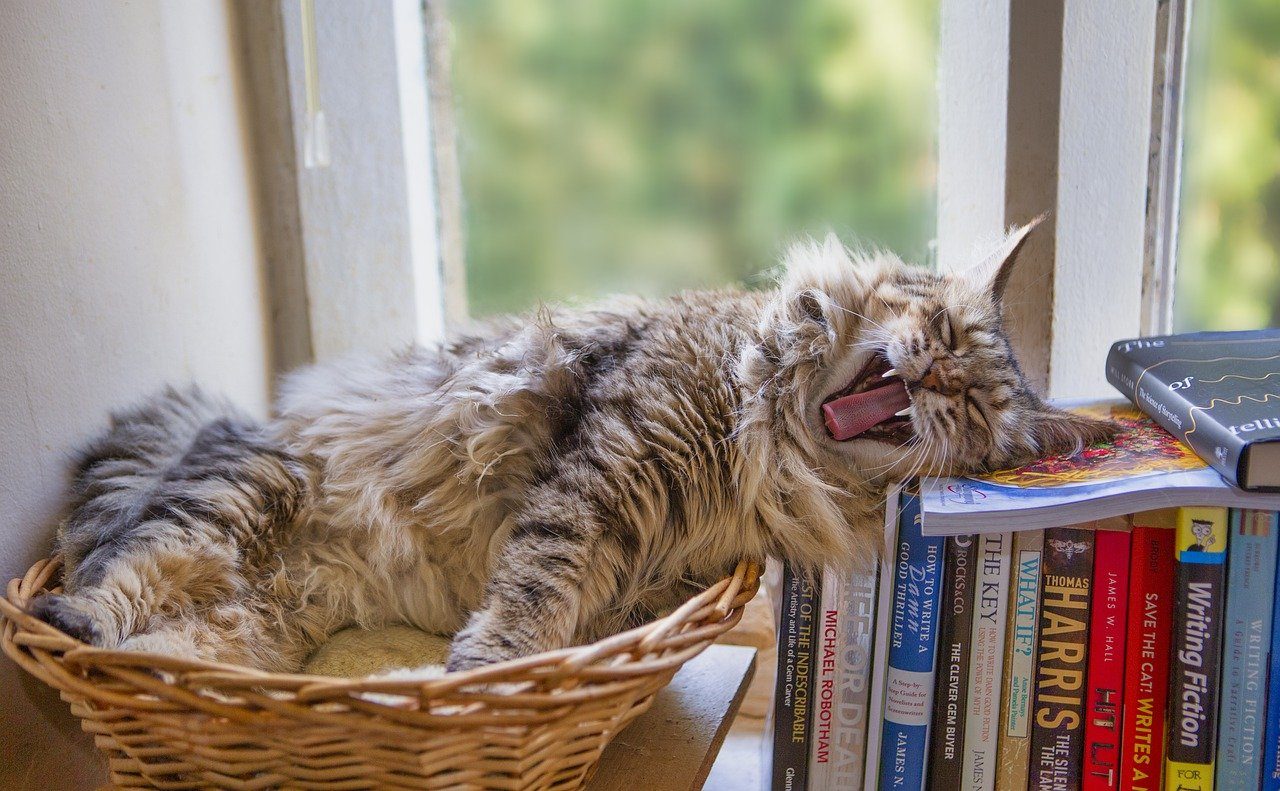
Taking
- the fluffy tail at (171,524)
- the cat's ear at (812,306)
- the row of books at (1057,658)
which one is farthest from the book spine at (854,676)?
the fluffy tail at (171,524)

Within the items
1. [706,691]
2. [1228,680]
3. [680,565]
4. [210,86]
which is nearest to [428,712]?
[680,565]

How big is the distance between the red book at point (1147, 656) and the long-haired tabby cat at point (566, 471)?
0.22m

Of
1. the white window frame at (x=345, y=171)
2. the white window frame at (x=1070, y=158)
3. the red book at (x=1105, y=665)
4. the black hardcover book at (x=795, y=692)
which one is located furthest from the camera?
the white window frame at (x=345, y=171)

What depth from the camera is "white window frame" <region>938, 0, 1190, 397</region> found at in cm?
159

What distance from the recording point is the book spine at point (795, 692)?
1.27 metres

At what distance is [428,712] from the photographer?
91cm

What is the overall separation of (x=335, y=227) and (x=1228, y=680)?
69.2 inches

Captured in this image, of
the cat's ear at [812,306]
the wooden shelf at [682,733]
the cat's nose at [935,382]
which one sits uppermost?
the cat's ear at [812,306]

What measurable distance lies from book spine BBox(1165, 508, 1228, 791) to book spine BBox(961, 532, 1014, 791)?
203mm

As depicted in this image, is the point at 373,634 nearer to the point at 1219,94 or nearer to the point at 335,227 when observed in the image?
the point at 335,227

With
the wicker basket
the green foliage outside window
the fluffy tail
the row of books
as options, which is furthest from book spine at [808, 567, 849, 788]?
the fluffy tail

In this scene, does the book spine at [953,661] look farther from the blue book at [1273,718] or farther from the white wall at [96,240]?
the white wall at [96,240]

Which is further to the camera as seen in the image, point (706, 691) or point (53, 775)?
point (706, 691)

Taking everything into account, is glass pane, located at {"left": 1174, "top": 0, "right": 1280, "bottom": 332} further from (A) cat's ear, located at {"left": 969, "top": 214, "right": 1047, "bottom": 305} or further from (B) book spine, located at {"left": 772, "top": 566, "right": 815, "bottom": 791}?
(B) book spine, located at {"left": 772, "top": 566, "right": 815, "bottom": 791}
